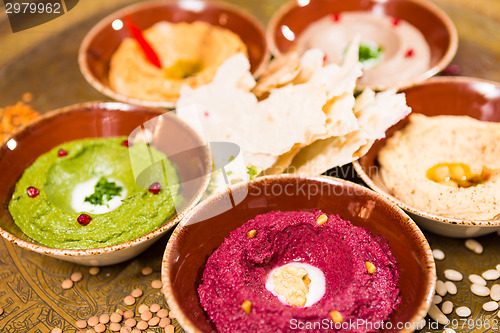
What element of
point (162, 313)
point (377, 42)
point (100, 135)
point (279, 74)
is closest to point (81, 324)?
point (162, 313)

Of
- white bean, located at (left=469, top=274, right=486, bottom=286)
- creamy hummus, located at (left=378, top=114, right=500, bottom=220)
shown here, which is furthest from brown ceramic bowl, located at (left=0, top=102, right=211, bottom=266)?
white bean, located at (left=469, top=274, right=486, bottom=286)

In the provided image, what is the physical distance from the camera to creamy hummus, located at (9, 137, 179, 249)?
3.50 meters

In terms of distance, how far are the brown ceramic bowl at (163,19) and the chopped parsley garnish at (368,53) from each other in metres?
1.15

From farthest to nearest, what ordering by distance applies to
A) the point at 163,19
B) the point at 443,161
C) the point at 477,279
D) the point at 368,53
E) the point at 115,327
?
the point at 163,19 < the point at 368,53 < the point at 443,161 < the point at 477,279 < the point at 115,327

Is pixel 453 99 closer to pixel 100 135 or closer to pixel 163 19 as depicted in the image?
pixel 100 135

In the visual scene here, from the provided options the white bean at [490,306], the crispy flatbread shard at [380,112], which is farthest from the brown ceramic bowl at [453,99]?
the white bean at [490,306]

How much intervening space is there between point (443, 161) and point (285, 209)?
4.94ft

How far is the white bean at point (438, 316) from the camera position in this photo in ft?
10.8

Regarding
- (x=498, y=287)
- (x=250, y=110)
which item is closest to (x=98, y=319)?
(x=250, y=110)

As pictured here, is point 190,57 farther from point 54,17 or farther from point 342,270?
point 342,270

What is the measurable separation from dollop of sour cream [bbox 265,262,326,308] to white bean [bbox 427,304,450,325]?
2.69ft

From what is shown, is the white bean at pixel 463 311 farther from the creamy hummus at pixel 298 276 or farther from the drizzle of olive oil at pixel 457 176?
the drizzle of olive oil at pixel 457 176

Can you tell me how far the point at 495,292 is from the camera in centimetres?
350

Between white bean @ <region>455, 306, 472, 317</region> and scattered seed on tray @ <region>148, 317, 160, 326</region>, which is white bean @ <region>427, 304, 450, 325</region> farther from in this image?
scattered seed on tray @ <region>148, 317, 160, 326</region>
